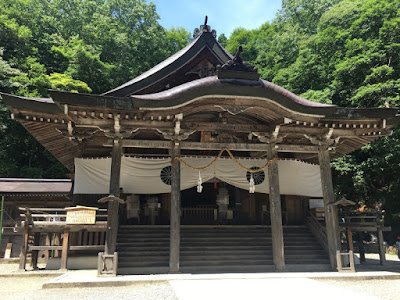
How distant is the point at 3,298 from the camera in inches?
234

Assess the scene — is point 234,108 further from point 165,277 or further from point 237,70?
point 165,277

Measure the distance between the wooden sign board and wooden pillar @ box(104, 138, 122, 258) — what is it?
637 mm

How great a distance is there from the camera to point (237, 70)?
8.66 metres

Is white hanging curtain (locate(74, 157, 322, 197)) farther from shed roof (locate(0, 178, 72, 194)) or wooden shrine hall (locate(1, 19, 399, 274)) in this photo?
shed roof (locate(0, 178, 72, 194))

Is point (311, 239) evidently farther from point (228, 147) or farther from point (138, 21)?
point (138, 21)

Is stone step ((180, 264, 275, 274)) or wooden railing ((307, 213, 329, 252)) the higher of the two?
wooden railing ((307, 213, 329, 252))

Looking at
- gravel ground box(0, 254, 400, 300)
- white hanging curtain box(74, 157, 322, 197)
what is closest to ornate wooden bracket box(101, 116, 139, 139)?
white hanging curtain box(74, 157, 322, 197)

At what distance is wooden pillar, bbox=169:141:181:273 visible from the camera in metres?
8.13

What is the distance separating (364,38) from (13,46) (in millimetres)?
26756

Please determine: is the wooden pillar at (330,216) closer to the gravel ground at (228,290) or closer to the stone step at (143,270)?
the gravel ground at (228,290)

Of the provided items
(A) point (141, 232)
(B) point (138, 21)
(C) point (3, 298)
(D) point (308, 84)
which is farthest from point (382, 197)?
(B) point (138, 21)

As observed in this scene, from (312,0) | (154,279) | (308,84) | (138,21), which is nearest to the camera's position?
(154,279)

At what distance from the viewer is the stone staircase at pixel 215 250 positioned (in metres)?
8.67

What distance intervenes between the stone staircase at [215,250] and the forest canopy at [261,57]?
10.0m
